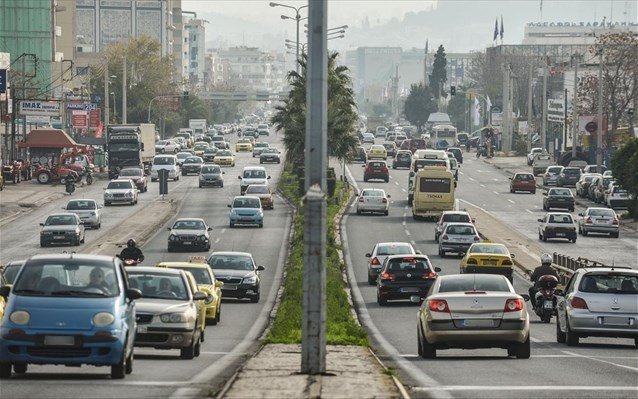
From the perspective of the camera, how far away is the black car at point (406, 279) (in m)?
41.8

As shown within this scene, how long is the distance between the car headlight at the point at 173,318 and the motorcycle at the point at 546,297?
1337 centimetres

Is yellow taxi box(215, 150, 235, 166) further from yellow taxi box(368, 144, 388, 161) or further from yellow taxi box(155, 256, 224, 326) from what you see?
yellow taxi box(155, 256, 224, 326)

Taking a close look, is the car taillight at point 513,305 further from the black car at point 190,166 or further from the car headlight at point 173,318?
the black car at point 190,166

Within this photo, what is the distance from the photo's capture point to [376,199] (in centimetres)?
8150

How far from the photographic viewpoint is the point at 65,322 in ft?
62.4

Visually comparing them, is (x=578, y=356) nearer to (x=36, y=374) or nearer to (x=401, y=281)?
(x=36, y=374)

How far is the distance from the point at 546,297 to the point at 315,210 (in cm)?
1833

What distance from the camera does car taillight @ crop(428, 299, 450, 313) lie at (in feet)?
79.4

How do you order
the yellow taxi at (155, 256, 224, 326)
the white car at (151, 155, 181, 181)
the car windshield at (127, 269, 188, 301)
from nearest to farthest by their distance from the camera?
1. the car windshield at (127, 269, 188, 301)
2. the yellow taxi at (155, 256, 224, 326)
3. the white car at (151, 155, 181, 181)

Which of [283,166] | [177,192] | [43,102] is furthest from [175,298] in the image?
[283,166]

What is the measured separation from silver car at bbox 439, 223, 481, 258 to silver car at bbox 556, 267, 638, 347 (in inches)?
1251

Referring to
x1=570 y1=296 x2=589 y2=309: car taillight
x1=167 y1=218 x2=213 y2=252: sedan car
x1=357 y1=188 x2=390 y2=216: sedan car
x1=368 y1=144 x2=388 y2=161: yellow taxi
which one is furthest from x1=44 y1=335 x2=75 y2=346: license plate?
x1=368 y1=144 x2=388 y2=161: yellow taxi

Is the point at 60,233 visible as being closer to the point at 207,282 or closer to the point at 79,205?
the point at 79,205

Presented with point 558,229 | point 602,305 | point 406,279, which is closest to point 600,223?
point 558,229
